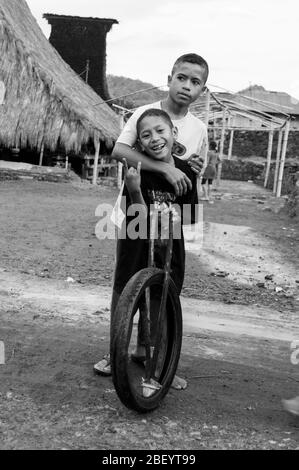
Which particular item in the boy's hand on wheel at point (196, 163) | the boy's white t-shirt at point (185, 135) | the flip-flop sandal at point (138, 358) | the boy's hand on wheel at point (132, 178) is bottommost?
the flip-flop sandal at point (138, 358)

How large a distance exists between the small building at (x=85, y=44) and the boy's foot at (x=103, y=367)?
2267 cm

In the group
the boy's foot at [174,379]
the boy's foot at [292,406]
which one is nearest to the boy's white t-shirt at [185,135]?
the boy's foot at [174,379]

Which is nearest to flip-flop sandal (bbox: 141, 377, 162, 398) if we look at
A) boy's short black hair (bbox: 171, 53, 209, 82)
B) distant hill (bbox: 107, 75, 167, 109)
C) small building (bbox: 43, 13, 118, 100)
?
boy's short black hair (bbox: 171, 53, 209, 82)

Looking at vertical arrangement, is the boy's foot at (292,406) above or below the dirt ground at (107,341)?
above

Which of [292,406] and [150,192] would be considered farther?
[150,192]

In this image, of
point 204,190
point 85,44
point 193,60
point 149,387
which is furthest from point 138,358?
point 85,44

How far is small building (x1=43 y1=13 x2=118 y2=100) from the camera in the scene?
972 inches

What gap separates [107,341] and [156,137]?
1630 millimetres

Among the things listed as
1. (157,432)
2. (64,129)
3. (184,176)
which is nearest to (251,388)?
(157,432)

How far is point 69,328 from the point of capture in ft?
13.0

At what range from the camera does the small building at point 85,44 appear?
2469 cm

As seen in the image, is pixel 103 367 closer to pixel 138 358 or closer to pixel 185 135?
pixel 138 358

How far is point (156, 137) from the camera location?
2.70m

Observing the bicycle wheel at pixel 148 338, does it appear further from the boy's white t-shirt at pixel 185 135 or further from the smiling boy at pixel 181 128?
the boy's white t-shirt at pixel 185 135
